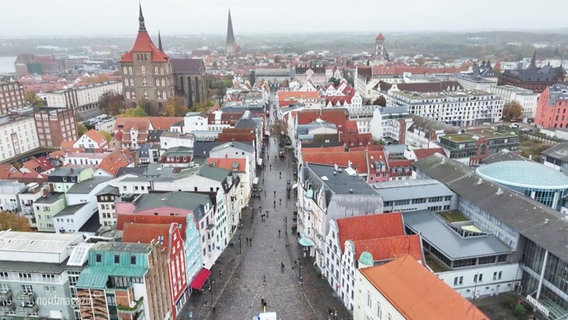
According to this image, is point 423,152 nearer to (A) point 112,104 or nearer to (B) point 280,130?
(B) point 280,130

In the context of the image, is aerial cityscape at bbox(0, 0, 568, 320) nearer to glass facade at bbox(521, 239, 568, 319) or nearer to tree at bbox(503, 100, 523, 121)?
glass facade at bbox(521, 239, 568, 319)

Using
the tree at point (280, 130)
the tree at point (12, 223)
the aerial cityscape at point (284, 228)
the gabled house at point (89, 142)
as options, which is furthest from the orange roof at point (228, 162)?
the tree at point (280, 130)

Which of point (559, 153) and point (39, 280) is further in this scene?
point (559, 153)

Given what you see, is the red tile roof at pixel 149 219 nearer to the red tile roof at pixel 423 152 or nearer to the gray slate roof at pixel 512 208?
the gray slate roof at pixel 512 208

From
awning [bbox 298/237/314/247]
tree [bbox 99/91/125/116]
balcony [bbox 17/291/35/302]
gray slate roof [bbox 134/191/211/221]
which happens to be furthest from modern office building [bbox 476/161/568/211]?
tree [bbox 99/91/125/116]

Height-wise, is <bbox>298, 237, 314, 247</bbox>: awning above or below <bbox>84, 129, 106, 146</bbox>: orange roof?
below

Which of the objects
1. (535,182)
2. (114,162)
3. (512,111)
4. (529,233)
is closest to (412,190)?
(529,233)

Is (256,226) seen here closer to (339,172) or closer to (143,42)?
(339,172)
